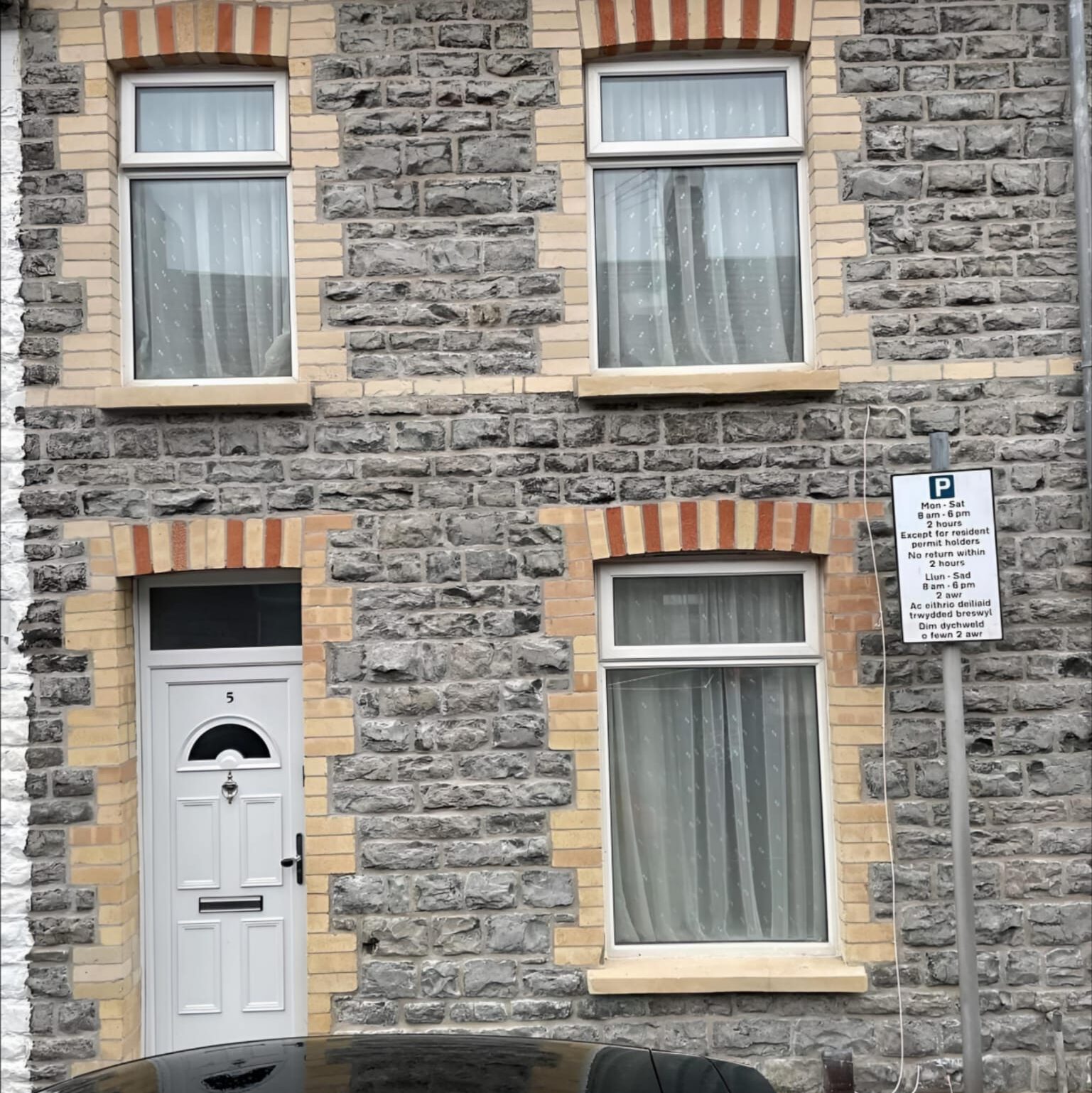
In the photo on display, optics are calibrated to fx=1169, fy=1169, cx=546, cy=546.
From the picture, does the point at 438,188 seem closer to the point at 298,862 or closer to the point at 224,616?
the point at 224,616

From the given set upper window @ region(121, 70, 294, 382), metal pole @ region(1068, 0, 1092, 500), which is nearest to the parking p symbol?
metal pole @ region(1068, 0, 1092, 500)

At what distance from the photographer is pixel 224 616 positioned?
6.46 meters

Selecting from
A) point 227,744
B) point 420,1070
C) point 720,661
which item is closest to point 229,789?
point 227,744

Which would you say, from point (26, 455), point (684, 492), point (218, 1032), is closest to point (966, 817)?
point (684, 492)

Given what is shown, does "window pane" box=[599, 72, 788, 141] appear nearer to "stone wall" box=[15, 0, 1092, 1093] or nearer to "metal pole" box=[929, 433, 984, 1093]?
"stone wall" box=[15, 0, 1092, 1093]

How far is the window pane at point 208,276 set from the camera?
6457 millimetres

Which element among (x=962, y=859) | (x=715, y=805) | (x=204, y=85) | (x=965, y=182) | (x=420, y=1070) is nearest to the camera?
(x=420, y=1070)

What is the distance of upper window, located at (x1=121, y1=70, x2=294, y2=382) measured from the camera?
6.44 metres

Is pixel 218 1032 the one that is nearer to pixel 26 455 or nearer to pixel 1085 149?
pixel 26 455

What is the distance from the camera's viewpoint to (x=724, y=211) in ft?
21.3

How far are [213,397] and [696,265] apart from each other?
8.90 ft

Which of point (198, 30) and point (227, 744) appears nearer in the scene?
point (198, 30)

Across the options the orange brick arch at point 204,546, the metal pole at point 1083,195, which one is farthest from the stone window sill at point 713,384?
the orange brick arch at point 204,546

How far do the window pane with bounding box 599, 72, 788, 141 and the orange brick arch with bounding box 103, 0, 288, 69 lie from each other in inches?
71.6
